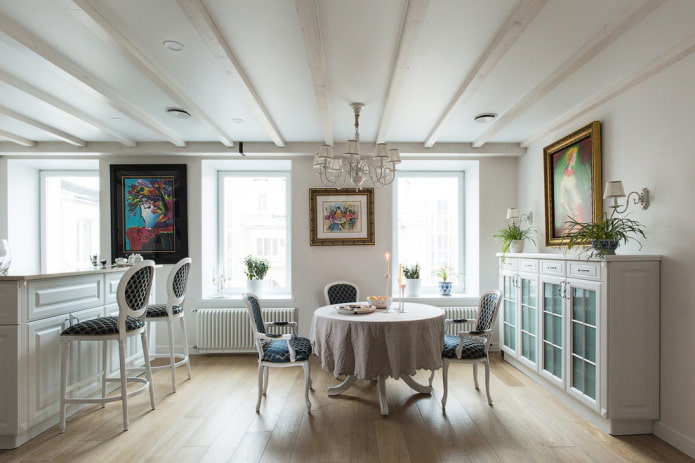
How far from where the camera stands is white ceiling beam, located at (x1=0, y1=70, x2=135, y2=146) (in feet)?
9.16

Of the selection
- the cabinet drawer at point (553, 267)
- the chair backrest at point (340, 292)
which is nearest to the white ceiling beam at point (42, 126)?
the chair backrest at point (340, 292)

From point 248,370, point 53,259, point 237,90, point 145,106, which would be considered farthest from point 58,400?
point 53,259

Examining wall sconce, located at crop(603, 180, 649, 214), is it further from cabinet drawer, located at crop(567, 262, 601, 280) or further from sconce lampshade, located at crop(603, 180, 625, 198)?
cabinet drawer, located at crop(567, 262, 601, 280)

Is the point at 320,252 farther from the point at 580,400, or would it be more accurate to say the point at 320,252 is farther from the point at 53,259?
the point at 53,259

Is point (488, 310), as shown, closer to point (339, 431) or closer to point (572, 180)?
point (572, 180)

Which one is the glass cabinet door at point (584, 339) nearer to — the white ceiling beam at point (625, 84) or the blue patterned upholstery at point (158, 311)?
the white ceiling beam at point (625, 84)

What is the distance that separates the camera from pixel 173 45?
2.35m

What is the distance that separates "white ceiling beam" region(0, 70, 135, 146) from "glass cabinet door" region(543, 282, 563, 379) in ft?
14.9

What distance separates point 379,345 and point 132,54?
8.54ft

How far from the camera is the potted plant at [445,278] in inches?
200

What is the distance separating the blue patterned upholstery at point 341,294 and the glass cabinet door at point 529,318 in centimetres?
182

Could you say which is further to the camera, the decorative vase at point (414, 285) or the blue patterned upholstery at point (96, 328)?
the decorative vase at point (414, 285)

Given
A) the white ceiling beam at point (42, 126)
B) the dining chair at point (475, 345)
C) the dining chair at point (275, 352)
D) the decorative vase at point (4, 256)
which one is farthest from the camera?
the white ceiling beam at point (42, 126)

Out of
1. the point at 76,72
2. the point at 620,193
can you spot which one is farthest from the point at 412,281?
the point at 76,72
